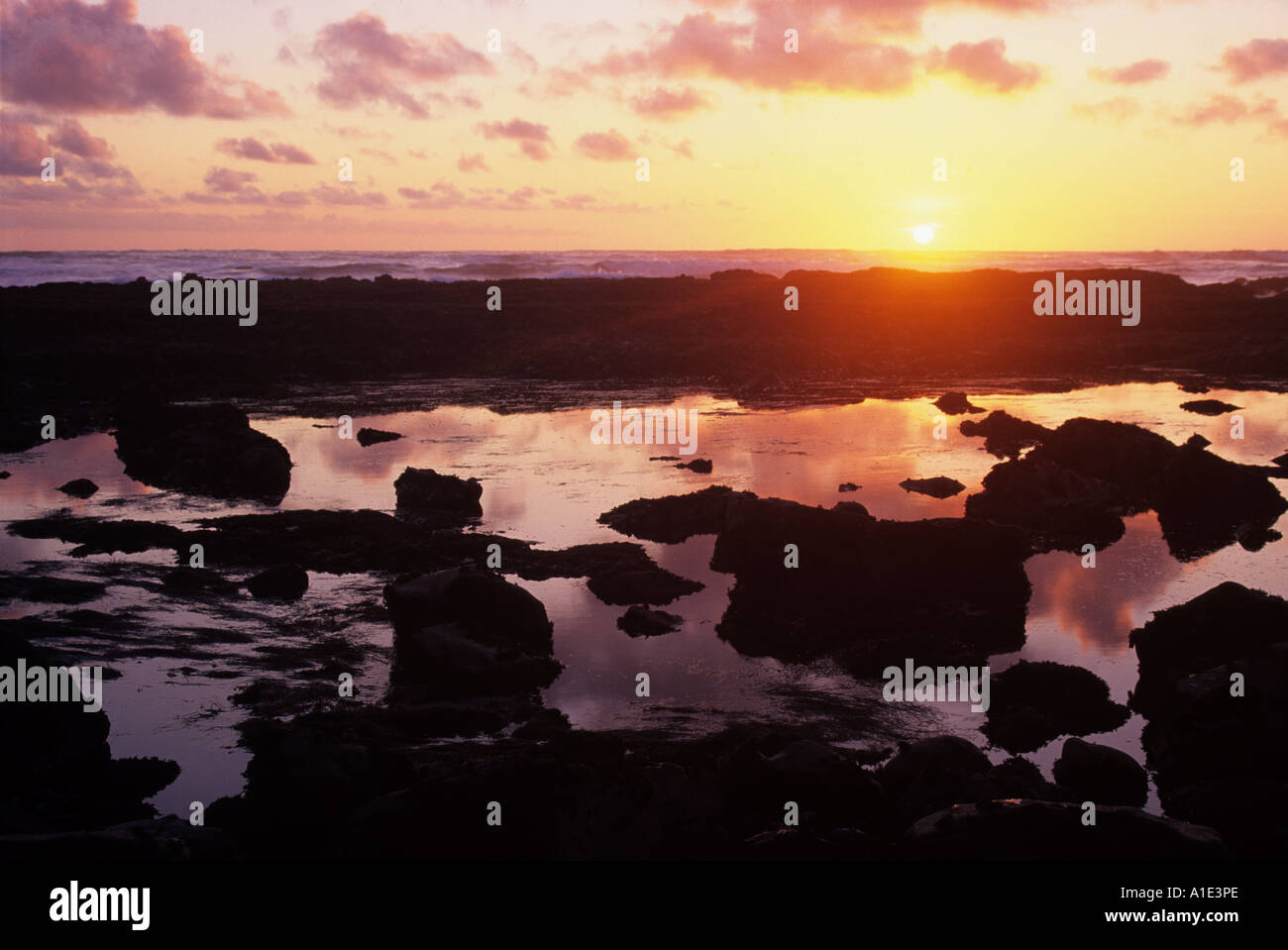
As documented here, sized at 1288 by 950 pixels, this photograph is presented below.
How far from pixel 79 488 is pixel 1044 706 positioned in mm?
17587

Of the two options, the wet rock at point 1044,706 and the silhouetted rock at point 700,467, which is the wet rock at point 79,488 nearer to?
the silhouetted rock at point 700,467

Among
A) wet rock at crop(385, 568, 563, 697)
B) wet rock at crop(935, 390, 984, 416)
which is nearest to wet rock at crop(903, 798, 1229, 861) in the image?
Answer: wet rock at crop(385, 568, 563, 697)

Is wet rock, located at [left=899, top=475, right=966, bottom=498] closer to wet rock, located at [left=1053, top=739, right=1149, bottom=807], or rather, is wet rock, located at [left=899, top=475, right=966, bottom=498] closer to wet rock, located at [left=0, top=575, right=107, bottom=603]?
wet rock, located at [left=1053, top=739, right=1149, bottom=807]

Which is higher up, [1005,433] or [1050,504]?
[1005,433]

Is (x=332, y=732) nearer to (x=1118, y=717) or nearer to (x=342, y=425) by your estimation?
(x=1118, y=717)

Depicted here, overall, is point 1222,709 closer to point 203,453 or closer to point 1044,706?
point 1044,706

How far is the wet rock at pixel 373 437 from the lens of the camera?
25750mm

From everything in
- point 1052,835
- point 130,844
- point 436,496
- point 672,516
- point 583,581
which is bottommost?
point 1052,835

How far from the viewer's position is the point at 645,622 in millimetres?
13227

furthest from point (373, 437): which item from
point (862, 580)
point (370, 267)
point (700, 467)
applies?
point (370, 267)

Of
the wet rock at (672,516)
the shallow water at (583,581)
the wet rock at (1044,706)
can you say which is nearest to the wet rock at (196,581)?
the shallow water at (583,581)

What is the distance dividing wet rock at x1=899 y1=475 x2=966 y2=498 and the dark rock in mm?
4447

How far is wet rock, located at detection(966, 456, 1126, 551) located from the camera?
1817 cm
